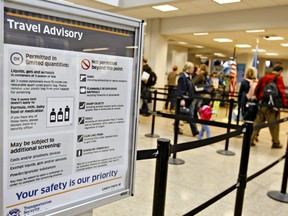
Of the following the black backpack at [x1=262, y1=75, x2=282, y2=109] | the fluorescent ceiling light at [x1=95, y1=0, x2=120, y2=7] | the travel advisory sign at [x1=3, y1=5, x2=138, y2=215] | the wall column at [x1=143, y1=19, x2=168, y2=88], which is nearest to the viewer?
the travel advisory sign at [x1=3, y1=5, x2=138, y2=215]

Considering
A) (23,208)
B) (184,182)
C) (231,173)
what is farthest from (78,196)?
(231,173)

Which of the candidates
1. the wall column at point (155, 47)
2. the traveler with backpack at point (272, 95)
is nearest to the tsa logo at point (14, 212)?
the traveler with backpack at point (272, 95)

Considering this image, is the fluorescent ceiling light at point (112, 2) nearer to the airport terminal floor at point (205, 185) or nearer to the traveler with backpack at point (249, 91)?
the traveler with backpack at point (249, 91)

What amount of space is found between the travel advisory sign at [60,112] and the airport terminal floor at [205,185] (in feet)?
5.08

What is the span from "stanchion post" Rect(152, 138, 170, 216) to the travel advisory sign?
0.24m

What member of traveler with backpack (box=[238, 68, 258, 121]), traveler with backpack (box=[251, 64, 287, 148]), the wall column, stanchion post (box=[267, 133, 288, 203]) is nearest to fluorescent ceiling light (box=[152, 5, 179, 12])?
the wall column

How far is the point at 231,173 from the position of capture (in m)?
3.99

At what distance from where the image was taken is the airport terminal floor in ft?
9.28

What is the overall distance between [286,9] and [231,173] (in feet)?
17.3

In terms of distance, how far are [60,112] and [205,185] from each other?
279 cm

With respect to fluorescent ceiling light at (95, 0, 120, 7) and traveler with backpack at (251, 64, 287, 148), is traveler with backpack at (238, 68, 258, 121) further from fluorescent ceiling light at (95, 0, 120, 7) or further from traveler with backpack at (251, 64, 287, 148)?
fluorescent ceiling light at (95, 0, 120, 7)

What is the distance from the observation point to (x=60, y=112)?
1067mm

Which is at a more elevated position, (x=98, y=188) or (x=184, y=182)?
(x=98, y=188)

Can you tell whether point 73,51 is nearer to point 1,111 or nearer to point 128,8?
point 1,111
